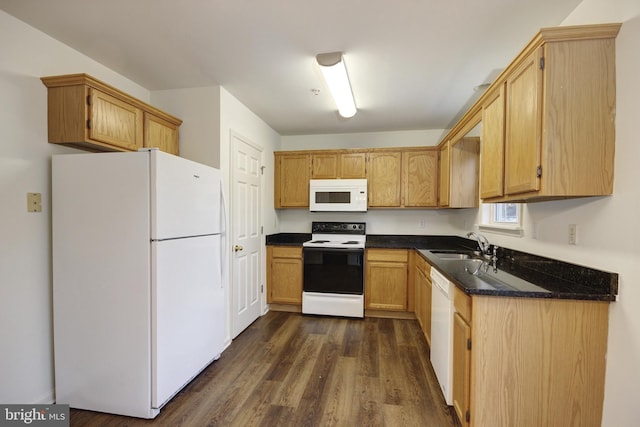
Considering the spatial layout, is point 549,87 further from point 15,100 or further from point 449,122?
point 15,100

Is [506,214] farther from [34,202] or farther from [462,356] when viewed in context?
[34,202]

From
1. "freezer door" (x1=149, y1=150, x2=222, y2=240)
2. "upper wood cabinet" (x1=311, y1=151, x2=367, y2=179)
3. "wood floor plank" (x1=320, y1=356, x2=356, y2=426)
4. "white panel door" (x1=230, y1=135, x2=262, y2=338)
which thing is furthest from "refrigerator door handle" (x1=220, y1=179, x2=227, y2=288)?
"upper wood cabinet" (x1=311, y1=151, x2=367, y2=179)

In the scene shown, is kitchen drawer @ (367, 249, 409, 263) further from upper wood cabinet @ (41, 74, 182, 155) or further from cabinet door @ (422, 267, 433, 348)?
upper wood cabinet @ (41, 74, 182, 155)

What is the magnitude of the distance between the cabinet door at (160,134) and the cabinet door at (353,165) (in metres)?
2.05

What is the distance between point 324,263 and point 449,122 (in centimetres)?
239

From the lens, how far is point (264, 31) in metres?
1.81

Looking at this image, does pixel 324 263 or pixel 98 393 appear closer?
pixel 98 393

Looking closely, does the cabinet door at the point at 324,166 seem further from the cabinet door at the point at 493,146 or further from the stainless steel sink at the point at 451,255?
the cabinet door at the point at 493,146

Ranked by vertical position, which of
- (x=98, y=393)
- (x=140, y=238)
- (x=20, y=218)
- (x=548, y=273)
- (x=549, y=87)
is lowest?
(x=98, y=393)

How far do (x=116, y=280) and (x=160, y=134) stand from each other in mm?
1311

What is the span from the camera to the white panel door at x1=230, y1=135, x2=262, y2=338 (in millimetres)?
2891

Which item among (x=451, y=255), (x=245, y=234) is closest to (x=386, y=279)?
(x=451, y=255)

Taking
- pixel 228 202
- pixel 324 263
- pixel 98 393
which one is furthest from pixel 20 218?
pixel 324 263

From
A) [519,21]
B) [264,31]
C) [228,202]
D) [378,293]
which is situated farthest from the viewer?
[378,293]
